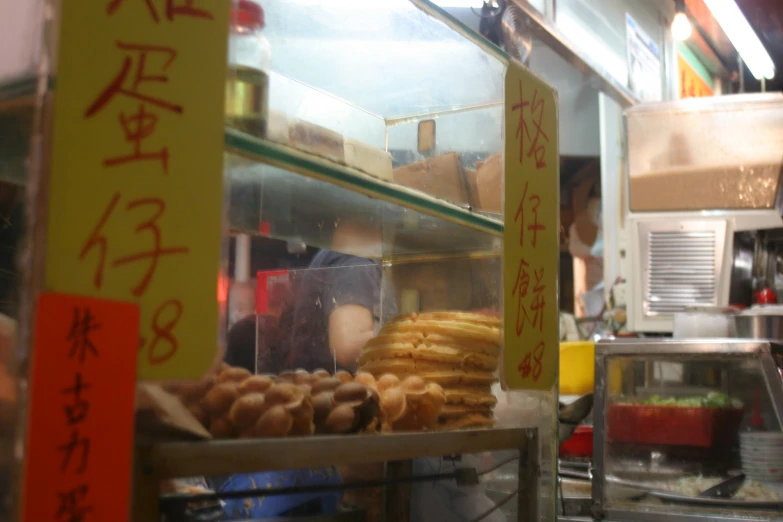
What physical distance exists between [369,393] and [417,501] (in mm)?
511

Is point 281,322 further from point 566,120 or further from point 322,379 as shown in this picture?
point 566,120

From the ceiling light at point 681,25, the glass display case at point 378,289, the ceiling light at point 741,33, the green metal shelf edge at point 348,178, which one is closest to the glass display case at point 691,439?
the glass display case at point 378,289

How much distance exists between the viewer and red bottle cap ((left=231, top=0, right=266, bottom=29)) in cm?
89

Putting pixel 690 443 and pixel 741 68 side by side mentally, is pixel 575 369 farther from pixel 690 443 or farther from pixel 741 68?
pixel 741 68

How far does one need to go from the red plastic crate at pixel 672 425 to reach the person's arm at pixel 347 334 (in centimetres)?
112

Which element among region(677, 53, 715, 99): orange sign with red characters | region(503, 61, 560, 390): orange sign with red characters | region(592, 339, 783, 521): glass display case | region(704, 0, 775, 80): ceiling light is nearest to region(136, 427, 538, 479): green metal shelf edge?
region(503, 61, 560, 390): orange sign with red characters

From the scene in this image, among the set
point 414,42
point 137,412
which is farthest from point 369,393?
point 414,42

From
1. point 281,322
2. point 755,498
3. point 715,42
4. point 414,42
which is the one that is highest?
point 715,42

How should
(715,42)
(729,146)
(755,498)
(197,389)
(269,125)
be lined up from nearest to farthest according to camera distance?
1. (197,389)
2. (269,125)
3. (755,498)
4. (729,146)
5. (715,42)

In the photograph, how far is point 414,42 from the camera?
144 cm

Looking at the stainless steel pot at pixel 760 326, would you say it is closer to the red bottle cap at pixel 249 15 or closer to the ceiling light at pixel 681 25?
the ceiling light at pixel 681 25

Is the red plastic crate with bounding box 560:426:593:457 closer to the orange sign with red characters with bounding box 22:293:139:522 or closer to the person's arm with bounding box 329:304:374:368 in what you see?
the person's arm with bounding box 329:304:374:368

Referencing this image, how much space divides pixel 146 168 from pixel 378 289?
870mm

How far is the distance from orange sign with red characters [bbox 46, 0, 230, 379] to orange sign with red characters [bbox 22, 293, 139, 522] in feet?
0.07
